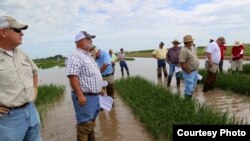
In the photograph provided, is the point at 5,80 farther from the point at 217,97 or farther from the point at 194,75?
the point at 217,97

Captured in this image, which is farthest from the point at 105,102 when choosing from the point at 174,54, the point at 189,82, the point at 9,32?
the point at 174,54

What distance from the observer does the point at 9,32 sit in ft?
11.3

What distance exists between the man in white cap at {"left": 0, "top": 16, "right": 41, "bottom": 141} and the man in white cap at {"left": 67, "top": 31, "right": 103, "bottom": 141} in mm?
1072

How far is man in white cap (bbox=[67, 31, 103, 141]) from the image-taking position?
4688 mm

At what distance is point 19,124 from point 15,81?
436 mm

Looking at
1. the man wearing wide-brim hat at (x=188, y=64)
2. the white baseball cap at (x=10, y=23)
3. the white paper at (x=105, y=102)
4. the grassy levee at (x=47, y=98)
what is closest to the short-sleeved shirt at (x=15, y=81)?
the white baseball cap at (x=10, y=23)

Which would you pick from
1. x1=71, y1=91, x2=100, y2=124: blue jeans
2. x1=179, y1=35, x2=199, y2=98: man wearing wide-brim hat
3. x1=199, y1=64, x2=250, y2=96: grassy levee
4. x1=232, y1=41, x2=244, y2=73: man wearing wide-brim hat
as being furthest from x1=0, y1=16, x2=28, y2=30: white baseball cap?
x1=232, y1=41, x2=244, y2=73: man wearing wide-brim hat

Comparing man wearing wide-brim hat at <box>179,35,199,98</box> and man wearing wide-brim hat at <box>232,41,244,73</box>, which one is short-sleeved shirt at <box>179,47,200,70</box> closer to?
man wearing wide-brim hat at <box>179,35,199,98</box>

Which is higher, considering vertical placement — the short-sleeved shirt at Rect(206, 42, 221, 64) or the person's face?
the person's face

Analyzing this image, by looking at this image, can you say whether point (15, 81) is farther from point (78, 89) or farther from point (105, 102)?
point (105, 102)

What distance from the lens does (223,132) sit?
426 cm

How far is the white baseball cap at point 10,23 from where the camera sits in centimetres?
343

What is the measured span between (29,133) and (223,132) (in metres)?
2.25

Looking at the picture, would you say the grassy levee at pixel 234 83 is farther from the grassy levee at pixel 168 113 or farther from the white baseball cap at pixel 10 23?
the white baseball cap at pixel 10 23
